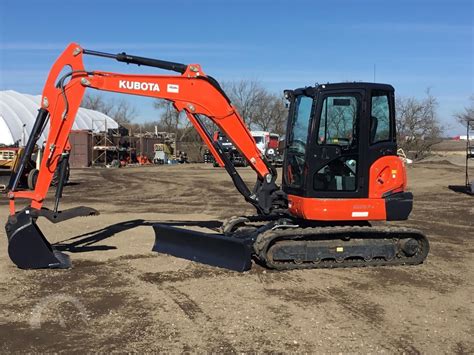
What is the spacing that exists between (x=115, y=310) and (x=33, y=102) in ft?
169

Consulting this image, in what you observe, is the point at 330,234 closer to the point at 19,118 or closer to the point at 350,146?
the point at 350,146

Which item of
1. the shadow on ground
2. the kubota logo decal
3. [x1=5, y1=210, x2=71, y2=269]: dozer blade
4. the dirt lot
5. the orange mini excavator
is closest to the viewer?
the dirt lot

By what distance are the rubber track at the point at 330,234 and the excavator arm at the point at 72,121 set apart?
1109 mm

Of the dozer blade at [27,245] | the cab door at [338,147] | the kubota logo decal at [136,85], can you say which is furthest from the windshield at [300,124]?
the dozer blade at [27,245]

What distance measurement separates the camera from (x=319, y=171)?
8.05 metres

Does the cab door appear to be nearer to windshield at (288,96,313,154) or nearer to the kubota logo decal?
windshield at (288,96,313,154)

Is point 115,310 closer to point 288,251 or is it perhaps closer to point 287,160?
point 288,251

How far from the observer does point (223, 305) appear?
625 centimetres

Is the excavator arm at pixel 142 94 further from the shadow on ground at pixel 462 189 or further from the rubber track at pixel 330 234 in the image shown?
the shadow on ground at pixel 462 189

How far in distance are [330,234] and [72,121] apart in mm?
4249

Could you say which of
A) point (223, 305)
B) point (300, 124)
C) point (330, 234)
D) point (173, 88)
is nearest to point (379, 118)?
point (300, 124)

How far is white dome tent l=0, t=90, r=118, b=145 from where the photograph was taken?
139ft

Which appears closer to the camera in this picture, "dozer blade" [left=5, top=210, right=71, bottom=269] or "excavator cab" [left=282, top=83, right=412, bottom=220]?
"dozer blade" [left=5, top=210, right=71, bottom=269]

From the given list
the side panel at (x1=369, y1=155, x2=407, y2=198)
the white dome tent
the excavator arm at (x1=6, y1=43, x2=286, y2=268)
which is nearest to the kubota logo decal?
the excavator arm at (x1=6, y1=43, x2=286, y2=268)
